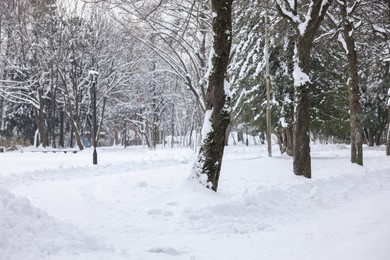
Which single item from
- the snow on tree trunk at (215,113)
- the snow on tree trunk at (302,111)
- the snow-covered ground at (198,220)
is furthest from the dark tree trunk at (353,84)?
the snow on tree trunk at (215,113)

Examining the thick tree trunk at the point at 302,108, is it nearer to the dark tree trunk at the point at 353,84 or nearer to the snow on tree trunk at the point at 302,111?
the snow on tree trunk at the point at 302,111

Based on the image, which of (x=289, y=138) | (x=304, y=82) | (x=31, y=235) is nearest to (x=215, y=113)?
(x=304, y=82)

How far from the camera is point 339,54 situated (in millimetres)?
23891

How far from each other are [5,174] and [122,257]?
12.5 m

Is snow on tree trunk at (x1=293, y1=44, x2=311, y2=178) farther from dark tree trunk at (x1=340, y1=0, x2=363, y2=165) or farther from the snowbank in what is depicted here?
the snowbank

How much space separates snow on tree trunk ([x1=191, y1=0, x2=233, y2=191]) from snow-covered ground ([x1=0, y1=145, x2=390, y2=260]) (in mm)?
562

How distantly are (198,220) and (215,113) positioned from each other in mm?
3002

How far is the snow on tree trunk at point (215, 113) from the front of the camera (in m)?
9.66

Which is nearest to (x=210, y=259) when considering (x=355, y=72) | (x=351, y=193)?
(x=351, y=193)

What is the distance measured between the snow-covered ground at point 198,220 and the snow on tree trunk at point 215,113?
0.56 meters

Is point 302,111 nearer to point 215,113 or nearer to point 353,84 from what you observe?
point 215,113

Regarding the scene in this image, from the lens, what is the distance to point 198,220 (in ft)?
24.8

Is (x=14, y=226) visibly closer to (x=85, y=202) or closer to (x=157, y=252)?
(x=157, y=252)

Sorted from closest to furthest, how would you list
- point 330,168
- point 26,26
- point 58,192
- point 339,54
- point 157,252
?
point 157,252 < point 58,192 < point 330,168 < point 339,54 < point 26,26
